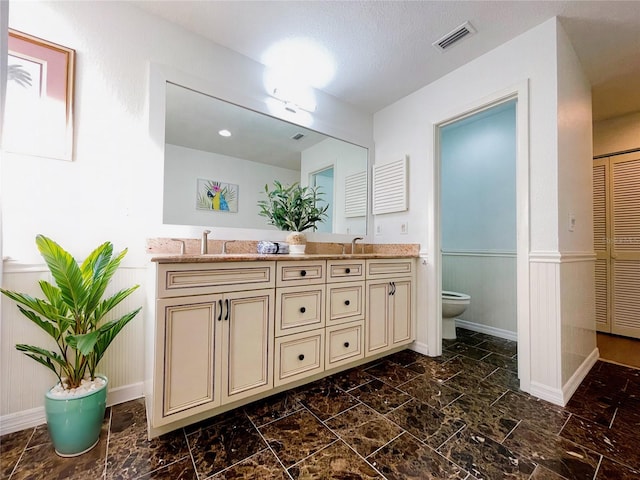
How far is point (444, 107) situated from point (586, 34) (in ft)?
3.03

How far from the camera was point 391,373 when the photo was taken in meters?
2.06

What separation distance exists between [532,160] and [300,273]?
171 cm

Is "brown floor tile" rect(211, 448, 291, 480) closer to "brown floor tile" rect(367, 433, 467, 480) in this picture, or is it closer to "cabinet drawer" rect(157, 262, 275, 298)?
"brown floor tile" rect(367, 433, 467, 480)

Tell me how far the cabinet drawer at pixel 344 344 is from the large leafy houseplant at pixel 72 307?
1.23 m

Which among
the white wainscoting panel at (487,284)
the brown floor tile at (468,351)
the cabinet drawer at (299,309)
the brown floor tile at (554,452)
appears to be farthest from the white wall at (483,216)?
the cabinet drawer at (299,309)

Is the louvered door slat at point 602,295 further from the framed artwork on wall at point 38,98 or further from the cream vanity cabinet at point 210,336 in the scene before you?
the framed artwork on wall at point 38,98

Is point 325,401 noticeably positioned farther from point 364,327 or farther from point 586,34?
point 586,34

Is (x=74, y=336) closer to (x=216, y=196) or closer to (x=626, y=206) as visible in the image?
(x=216, y=196)

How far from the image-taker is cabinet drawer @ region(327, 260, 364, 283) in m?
1.89

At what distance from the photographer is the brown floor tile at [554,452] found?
3.80 ft

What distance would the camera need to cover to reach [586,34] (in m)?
1.86

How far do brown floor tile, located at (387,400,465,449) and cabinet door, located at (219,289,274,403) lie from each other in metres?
0.76

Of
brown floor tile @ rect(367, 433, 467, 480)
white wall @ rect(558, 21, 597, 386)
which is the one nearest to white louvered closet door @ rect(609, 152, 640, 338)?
white wall @ rect(558, 21, 597, 386)

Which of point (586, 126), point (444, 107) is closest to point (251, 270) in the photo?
point (444, 107)
